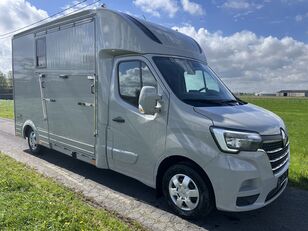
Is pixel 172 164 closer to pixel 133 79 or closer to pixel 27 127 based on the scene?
pixel 133 79

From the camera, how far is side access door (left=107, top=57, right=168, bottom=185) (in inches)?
188

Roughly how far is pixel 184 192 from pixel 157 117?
116 cm

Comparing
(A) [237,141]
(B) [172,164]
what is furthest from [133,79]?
(A) [237,141]

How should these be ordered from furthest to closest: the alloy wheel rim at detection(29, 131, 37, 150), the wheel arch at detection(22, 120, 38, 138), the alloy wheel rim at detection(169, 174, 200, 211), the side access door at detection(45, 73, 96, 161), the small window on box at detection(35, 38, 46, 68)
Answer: the alloy wheel rim at detection(29, 131, 37, 150) < the wheel arch at detection(22, 120, 38, 138) < the small window on box at detection(35, 38, 46, 68) < the side access door at detection(45, 73, 96, 161) < the alloy wheel rim at detection(169, 174, 200, 211)

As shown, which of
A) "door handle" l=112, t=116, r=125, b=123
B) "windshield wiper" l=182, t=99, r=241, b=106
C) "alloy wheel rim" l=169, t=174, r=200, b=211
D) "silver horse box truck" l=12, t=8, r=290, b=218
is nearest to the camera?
"silver horse box truck" l=12, t=8, r=290, b=218

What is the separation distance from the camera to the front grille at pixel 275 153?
4137 mm

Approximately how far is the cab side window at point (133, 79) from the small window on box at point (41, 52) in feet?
9.02

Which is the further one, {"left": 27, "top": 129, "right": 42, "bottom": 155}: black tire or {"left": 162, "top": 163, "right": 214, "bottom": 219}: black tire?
{"left": 27, "top": 129, "right": 42, "bottom": 155}: black tire

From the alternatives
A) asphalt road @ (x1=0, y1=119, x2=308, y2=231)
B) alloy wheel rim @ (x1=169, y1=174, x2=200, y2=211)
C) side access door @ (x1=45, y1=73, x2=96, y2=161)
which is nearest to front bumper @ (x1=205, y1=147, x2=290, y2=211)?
alloy wheel rim @ (x1=169, y1=174, x2=200, y2=211)

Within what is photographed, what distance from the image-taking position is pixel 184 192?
453cm

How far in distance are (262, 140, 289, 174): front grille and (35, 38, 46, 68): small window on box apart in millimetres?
5333

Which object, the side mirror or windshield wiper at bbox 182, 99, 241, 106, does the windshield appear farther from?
the side mirror

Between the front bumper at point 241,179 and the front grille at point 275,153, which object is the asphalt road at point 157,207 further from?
the front grille at point 275,153

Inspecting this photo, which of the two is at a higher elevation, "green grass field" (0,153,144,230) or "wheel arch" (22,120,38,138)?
"wheel arch" (22,120,38,138)
